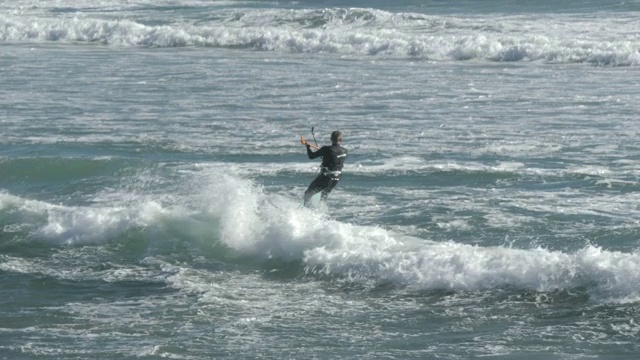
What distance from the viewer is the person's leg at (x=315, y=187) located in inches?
691

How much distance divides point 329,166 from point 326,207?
2.88 ft

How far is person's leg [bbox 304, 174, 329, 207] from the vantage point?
17547mm

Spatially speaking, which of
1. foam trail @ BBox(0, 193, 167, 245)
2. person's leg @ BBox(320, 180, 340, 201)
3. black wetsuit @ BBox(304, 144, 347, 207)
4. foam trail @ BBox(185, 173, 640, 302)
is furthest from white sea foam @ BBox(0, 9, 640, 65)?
foam trail @ BBox(0, 193, 167, 245)

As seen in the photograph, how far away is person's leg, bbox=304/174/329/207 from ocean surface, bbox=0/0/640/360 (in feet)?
1.32

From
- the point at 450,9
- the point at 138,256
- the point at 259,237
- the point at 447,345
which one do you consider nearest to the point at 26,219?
the point at 138,256

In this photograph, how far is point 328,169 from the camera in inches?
687

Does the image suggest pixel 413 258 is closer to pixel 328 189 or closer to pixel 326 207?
pixel 328 189

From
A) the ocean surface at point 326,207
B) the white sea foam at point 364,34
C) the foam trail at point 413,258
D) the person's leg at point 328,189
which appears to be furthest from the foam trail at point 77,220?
the white sea foam at point 364,34

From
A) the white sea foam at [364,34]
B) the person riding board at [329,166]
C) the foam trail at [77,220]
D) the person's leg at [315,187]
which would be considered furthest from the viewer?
the white sea foam at [364,34]

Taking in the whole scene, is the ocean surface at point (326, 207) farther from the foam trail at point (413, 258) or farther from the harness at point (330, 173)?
the harness at point (330, 173)

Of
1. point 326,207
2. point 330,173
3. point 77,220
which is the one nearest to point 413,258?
point 330,173

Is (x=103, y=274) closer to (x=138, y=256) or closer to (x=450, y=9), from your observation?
(x=138, y=256)

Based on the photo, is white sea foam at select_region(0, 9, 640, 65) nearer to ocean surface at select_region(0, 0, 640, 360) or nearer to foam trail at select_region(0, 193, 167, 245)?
ocean surface at select_region(0, 0, 640, 360)

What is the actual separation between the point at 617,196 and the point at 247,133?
26.4ft
